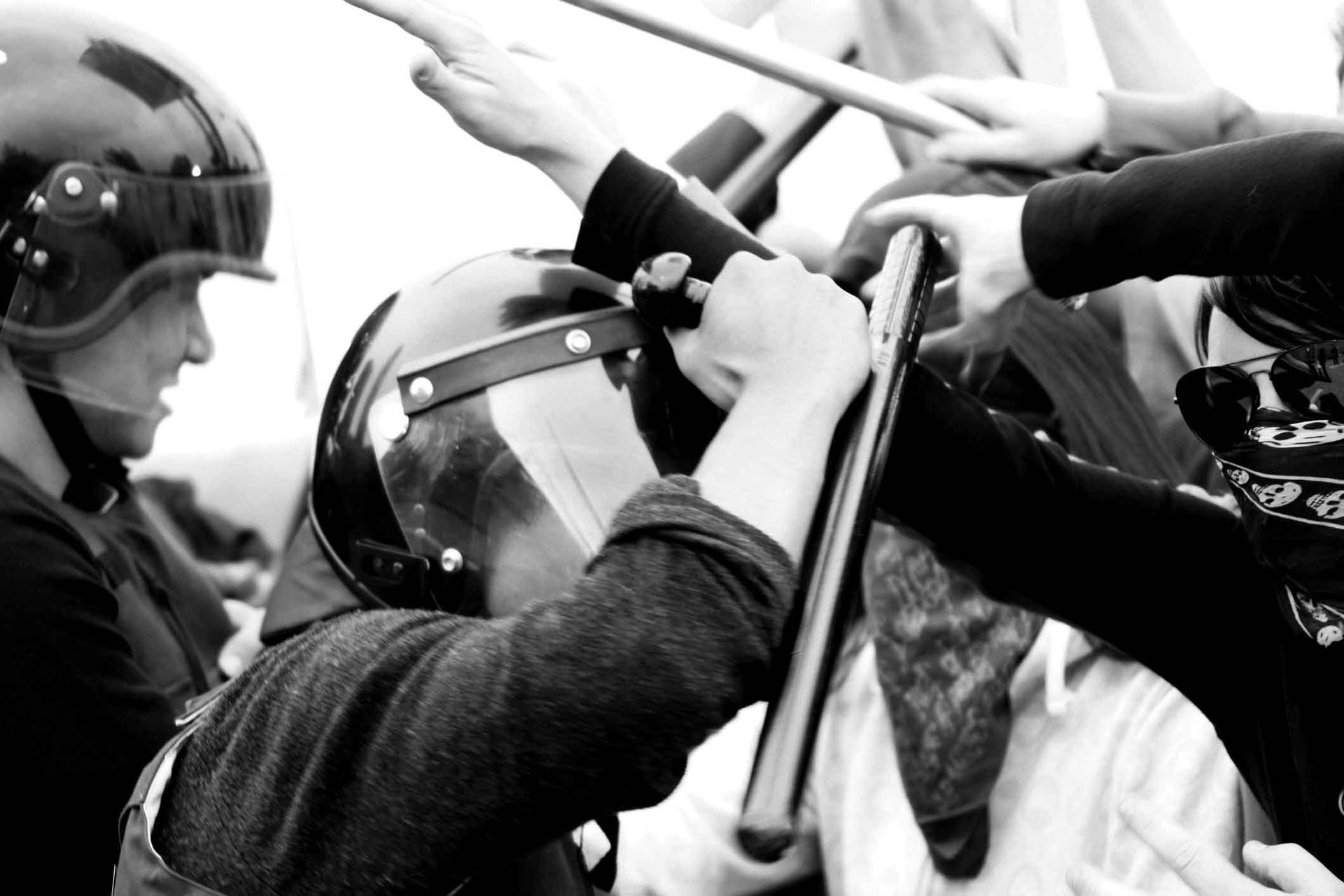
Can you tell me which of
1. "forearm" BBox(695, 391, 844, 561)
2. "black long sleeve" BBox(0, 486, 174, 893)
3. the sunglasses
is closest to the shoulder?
"black long sleeve" BBox(0, 486, 174, 893)

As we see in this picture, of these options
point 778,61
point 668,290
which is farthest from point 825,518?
point 778,61

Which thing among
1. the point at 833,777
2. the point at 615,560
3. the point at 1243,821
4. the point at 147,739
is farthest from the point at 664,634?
the point at 833,777

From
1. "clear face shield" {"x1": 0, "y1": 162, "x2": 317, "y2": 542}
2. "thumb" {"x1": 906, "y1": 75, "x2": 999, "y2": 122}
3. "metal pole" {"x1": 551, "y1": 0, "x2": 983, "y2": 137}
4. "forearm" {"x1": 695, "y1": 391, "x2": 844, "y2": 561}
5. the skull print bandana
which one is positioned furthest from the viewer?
"thumb" {"x1": 906, "y1": 75, "x2": 999, "y2": 122}

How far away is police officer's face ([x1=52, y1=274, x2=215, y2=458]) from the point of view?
1.55m

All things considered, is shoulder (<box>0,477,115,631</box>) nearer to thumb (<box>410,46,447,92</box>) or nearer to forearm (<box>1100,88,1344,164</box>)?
thumb (<box>410,46,447,92</box>)

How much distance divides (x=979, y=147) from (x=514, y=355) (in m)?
0.61

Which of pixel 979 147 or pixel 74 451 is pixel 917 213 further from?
pixel 74 451

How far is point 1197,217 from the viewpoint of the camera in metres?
1.05

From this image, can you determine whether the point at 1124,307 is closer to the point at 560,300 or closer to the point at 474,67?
the point at 560,300

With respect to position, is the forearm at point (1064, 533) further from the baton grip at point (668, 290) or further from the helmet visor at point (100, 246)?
the helmet visor at point (100, 246)

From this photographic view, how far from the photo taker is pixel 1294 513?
1.08 m

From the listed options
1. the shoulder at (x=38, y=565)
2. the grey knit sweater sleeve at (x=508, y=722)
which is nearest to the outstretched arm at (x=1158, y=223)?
the grey knit sweater sleeve at (x=508, y=722)

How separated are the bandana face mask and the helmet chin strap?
116cm

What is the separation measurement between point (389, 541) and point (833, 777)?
0.83 m
